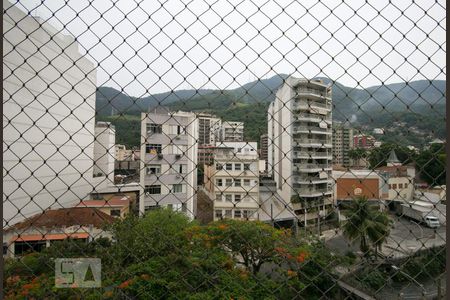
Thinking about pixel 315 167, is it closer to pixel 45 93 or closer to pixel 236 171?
pixel 236 171

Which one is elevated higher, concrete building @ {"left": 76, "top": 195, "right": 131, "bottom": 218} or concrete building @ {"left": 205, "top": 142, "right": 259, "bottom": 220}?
concrete building @ {"left": 205, "top": 142, "right": 259, "bottom": 220}

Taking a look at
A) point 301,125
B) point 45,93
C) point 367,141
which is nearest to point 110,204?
point 45,93

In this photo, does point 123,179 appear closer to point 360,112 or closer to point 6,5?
point 6,5

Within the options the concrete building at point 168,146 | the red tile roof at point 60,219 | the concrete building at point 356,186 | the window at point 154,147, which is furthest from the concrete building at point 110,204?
the concrete building at point 356,186

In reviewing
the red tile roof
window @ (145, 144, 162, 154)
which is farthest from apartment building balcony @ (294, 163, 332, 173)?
the red tile roof

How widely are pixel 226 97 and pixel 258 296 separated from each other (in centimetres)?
285

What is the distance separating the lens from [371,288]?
2291 millimetres

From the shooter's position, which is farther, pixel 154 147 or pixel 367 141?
pixel 154 147

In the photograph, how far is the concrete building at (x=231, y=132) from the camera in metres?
1.45

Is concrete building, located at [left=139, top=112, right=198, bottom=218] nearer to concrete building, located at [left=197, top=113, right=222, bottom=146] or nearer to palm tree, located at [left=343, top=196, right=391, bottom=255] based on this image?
concrete building, located at [left=197, top=113, right=222, bottom=146]

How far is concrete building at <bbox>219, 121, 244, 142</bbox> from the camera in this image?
4.76 ft

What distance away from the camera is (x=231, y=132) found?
4.98ft

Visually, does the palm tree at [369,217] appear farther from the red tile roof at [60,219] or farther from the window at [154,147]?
the red tile roof at [60,219]

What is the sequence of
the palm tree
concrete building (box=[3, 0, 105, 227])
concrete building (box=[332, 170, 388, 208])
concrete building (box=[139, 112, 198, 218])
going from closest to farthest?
1. concrete building (box=[3, 0, 105, 227])
2. concrete building (box=[332, 170, 388, 208])
3. concrete building (box=[139, 112, 198, 218])
4. the palm tree
